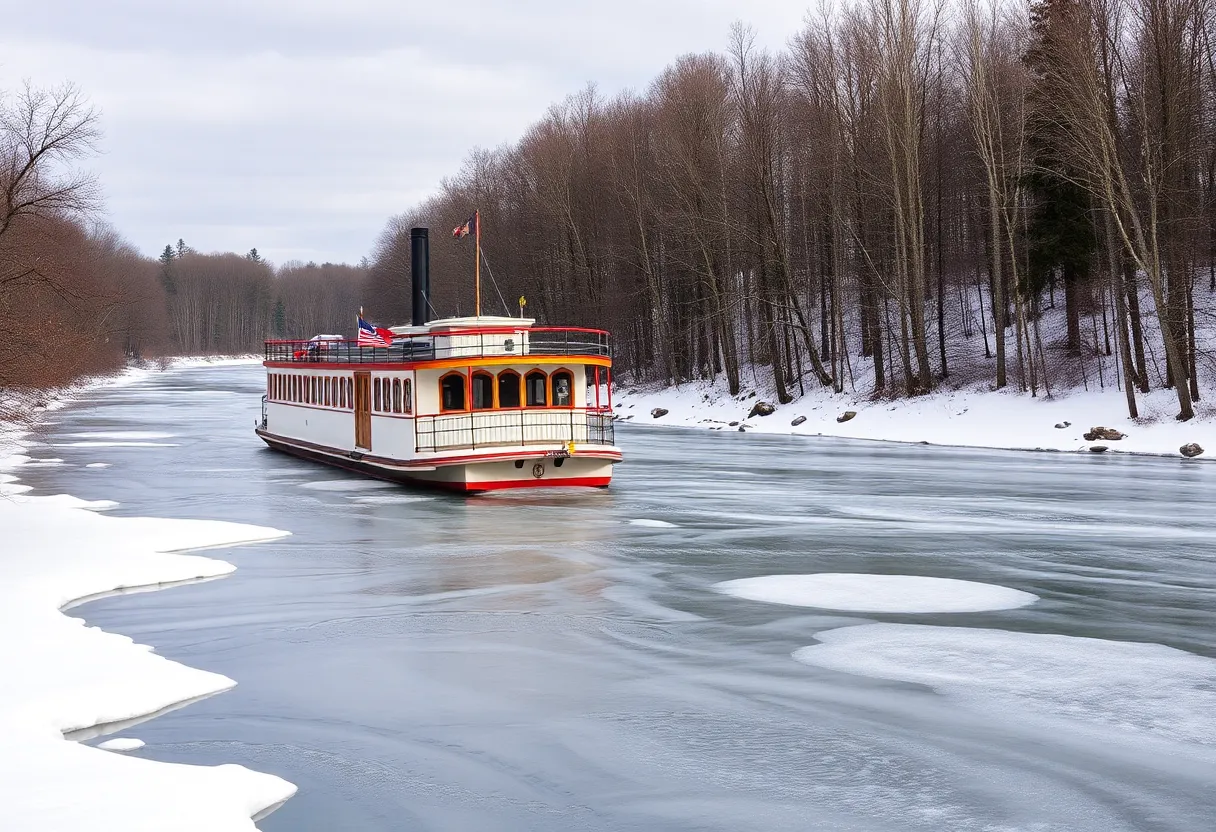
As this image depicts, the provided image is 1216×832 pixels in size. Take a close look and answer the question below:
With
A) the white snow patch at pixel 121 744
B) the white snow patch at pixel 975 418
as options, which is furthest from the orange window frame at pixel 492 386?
the white snow patch at pixel 121 744

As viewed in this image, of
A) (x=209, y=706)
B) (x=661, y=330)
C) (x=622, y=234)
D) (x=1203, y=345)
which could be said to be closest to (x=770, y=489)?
(x=209, y=706)

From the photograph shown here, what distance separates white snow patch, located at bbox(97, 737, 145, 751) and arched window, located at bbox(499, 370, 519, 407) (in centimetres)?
1840

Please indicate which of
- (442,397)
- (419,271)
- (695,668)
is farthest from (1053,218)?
(695,668)

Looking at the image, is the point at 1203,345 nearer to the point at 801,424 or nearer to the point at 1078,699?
the point at 801,424

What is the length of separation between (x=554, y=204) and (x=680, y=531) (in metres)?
49.2


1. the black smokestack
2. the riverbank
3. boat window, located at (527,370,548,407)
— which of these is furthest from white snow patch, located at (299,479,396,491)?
the riverbank

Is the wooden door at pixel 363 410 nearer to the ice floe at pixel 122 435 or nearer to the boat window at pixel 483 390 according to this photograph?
the boat window at pixel 483 390

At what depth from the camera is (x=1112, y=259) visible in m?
35.8

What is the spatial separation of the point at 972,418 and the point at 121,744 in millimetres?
35364

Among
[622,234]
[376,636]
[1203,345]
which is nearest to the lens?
[376,636]

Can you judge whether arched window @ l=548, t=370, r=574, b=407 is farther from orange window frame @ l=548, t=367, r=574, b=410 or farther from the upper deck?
the upper deck

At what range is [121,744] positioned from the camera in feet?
29.4

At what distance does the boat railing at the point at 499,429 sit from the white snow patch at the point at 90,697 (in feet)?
28.6

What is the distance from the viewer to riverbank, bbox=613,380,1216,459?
3416cm
